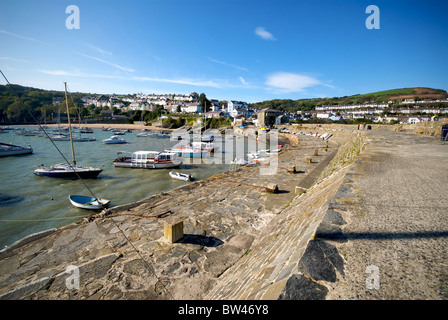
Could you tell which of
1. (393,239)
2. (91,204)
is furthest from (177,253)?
(91,204)

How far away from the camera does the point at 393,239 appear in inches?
106

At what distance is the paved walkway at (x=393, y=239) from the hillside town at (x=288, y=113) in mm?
53887

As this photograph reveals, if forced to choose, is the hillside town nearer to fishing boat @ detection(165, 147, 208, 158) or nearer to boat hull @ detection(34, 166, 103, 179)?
fishing boat @ detection(165, 147, 208, 158)

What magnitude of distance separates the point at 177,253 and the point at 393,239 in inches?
172

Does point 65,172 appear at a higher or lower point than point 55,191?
higher

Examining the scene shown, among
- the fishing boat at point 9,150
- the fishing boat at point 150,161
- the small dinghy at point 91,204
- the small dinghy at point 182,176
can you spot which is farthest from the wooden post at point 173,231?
the fishing boat at point 9,150

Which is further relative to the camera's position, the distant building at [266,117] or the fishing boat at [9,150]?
the distant building at [266,117]

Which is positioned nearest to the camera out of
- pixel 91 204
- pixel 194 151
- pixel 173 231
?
pixel 173 231

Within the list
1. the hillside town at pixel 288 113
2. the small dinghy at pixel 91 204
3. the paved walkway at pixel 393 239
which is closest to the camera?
the paved walkway at pixel 393 239

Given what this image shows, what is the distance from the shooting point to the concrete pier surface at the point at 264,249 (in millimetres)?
2152

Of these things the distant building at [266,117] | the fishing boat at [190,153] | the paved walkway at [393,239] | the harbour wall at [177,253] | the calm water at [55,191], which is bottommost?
the calm water at [55,191]

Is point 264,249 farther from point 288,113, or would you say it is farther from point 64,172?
point 288,113

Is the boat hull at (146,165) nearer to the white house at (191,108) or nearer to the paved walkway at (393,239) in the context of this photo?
the paved walkway at (393,239)

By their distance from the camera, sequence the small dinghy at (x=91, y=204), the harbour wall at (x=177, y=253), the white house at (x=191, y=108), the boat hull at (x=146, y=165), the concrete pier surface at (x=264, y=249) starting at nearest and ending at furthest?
1. the concrete pier surface at (x=264, y=249)
2. the harbour wall at (x=177, y=253)
3. the small dinghy at (x=91, y=204)
4. the boat hull at (x=146, y=165)
5. the white house at (x=191, y=108)
